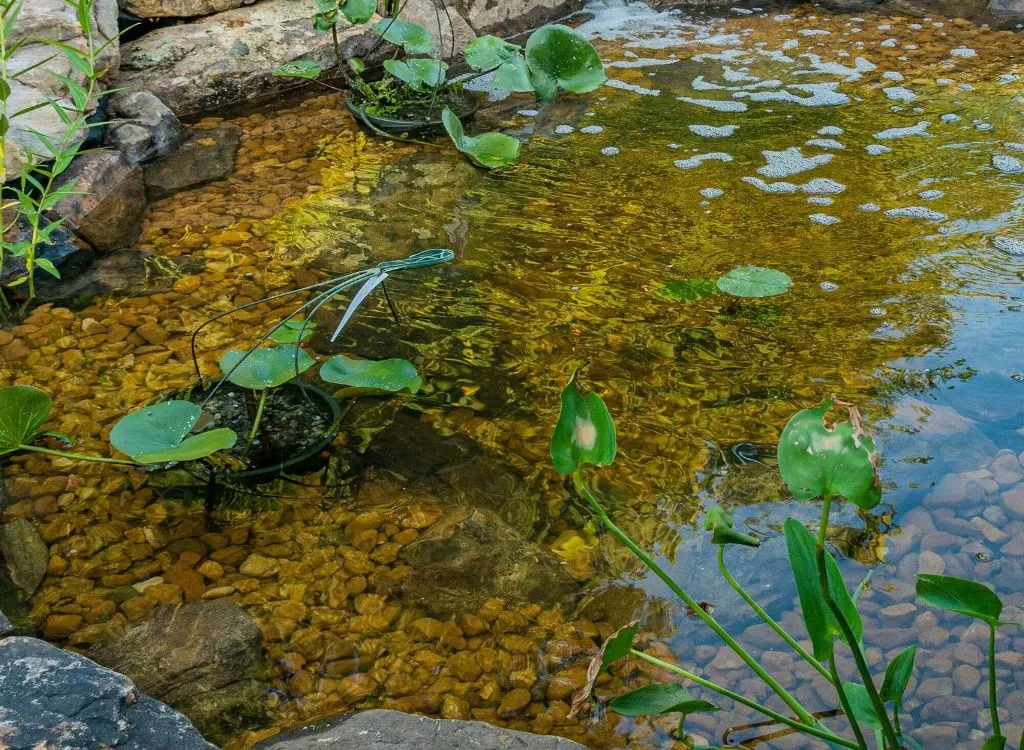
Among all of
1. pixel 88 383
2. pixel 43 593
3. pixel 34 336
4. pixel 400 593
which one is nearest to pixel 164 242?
pixel 34 336

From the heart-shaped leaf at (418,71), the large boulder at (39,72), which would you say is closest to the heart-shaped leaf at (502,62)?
the heart-shaped leaf at (418,71)

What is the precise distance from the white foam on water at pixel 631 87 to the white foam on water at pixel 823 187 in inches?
45.3

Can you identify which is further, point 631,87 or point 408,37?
point 631,87

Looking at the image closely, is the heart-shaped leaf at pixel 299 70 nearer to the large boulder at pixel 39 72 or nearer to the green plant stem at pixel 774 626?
the large boulder at pixel 39 72

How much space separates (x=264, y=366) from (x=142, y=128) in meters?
1.98

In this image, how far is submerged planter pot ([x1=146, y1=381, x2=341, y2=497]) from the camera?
210 cm

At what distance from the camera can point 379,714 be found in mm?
1523

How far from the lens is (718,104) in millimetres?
4148

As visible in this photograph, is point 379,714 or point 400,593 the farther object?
point 400,593

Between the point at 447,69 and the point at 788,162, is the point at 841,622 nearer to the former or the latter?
the point at 788,162

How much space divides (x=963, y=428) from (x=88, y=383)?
7.48 ft

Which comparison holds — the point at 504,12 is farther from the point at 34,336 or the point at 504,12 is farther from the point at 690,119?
the point at 34,336

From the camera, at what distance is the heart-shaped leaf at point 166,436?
183cm

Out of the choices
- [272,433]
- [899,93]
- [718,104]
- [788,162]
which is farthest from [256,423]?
[899,93]
